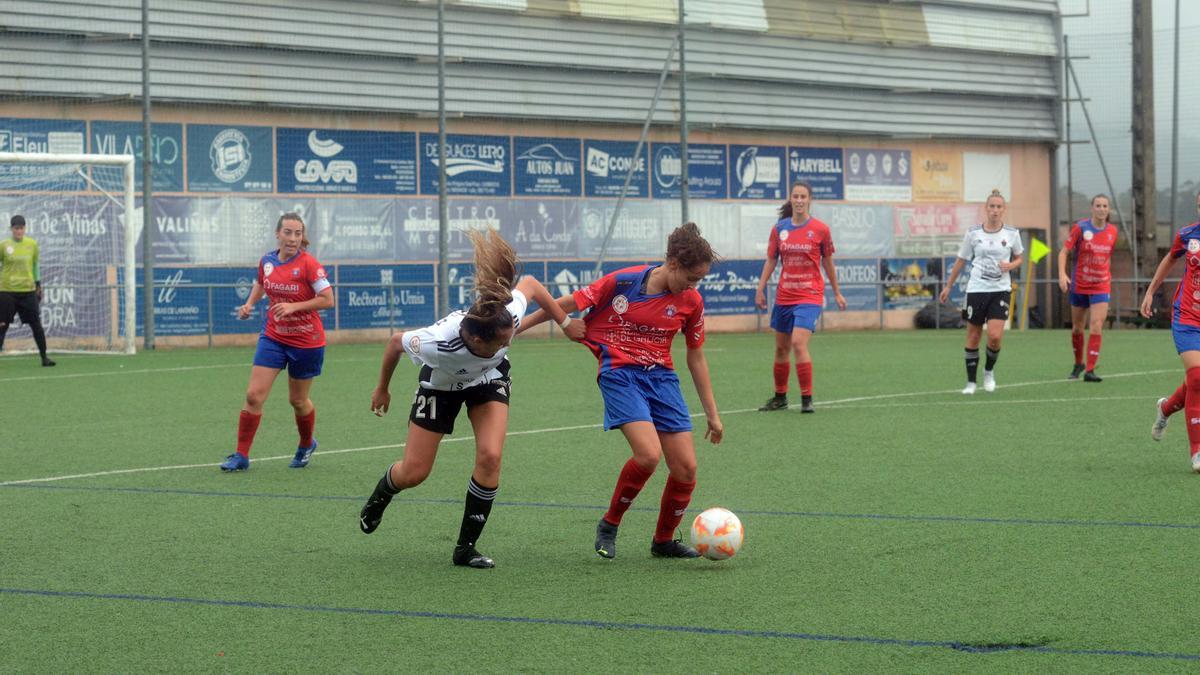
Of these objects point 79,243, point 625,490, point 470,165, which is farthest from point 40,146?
point 625,490

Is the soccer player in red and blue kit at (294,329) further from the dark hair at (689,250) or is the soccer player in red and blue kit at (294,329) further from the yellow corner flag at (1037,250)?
the yellow corner flag at (1037,250)

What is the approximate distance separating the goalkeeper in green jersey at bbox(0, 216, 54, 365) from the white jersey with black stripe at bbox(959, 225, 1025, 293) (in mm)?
12192

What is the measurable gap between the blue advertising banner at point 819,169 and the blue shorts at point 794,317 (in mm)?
19530

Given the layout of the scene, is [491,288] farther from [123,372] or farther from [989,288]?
[123,372]

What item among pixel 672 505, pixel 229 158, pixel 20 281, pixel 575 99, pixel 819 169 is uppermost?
pixel 575 99

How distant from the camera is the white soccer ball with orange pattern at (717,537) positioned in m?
7.00

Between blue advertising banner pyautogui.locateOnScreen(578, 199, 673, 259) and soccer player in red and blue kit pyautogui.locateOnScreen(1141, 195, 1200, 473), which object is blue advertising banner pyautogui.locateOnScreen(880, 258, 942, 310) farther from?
soccer player in red and blue kit pyautogui.locateOnScreen(1141, 195, 1200, 473)

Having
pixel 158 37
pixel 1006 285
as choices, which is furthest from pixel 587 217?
pixel 1006 285

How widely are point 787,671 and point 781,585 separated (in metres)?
1.47

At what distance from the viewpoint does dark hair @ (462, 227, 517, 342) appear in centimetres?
668

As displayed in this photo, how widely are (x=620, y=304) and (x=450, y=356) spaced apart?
944 millimetres

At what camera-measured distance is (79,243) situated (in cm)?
2484

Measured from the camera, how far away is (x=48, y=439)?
1249cm

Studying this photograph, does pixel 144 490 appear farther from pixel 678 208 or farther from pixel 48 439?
pixel 678 208
